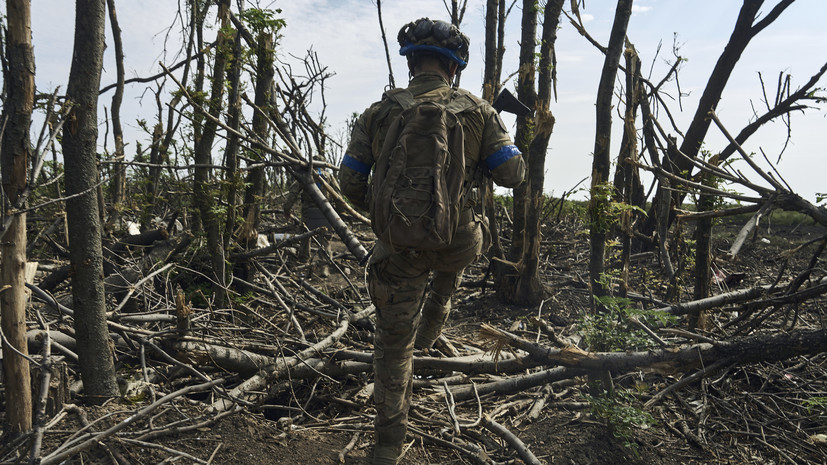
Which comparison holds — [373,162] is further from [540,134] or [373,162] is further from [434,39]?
[540,134]

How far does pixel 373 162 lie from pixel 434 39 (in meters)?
0.80

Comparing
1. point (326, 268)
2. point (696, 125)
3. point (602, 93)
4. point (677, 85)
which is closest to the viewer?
point (602, 93)

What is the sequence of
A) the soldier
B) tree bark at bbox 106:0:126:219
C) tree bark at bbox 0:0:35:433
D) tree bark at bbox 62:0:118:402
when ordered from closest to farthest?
tree bark at bbox 0:0:35:433, tree bark at bbox 62:0:118:402, the soldier, tree bark at bbox 106:0:126:219

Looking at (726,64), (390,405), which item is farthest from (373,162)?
(726,64)

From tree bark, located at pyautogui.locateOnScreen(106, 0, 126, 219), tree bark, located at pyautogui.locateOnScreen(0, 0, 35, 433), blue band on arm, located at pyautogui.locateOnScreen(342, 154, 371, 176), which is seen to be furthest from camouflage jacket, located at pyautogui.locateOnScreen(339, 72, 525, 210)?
tree bark, located at pyautogui.locateOnScreen(106, 0, 126, 219)

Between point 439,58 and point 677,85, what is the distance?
5.67 m

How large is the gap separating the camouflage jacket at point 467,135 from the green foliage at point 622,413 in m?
1.39

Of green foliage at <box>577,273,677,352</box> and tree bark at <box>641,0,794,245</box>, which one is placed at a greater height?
tree bark at <box>641,0,794,245</box>

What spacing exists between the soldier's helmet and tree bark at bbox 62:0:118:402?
168cm

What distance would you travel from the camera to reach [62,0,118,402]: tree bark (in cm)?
288

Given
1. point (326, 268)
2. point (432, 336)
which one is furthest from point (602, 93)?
point (326, 268)

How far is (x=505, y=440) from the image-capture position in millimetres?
3391

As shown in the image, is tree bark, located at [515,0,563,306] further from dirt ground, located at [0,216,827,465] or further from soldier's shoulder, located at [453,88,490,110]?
soldier's shoulder, located at [453,88,490,110]

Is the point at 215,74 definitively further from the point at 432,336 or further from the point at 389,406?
the point at 389,406
